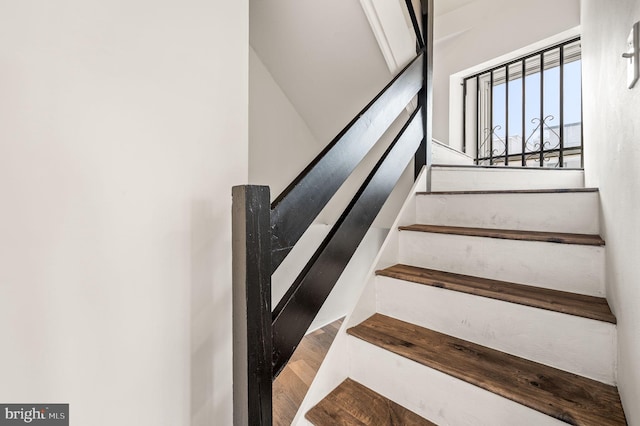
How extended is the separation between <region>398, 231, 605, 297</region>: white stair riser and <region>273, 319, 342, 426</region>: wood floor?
34.5 inches

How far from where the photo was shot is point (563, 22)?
2375 mm

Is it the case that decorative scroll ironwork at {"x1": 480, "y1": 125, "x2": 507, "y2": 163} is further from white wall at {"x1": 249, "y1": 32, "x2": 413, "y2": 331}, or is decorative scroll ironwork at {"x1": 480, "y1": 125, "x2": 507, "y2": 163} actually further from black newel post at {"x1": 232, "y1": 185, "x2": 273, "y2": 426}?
black newel post at {"x1": 232, "y1": 185, "x2": 273, "y2": 426}

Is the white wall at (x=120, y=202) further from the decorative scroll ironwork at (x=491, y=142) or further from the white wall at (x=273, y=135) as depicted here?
the decorative scroll ironwork at (x=491, y=142)

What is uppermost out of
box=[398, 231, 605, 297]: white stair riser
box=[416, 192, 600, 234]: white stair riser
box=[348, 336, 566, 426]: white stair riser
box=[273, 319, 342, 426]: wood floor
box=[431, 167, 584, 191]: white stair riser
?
box=[431, 167, 584, 191]: white stair riser

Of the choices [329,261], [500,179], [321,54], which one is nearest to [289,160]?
[321,54]

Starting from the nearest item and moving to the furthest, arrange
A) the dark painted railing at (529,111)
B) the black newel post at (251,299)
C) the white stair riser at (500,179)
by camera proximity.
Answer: the black newel post at (251,299) → the white stair riser at (500,179) → the dark painted railing at (529,111)

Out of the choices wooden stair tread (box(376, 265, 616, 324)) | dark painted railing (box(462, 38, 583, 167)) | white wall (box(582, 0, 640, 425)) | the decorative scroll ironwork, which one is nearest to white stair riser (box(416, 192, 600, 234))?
white wall (box(582, 0, 640, 425))

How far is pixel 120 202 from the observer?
2.16ft

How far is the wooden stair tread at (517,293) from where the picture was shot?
89 cm

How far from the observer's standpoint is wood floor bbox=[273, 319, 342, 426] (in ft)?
4.47

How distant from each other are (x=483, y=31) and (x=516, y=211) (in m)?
2.44

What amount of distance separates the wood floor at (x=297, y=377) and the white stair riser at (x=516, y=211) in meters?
1.10

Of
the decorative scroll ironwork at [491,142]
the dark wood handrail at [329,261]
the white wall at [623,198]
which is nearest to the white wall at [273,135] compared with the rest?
the dark wood handrail at [329,261]

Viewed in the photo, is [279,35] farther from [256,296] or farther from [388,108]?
[256,296]
